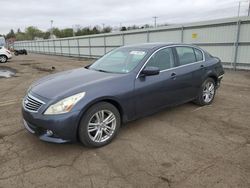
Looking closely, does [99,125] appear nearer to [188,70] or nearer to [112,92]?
[112,92]

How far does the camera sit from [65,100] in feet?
10.8

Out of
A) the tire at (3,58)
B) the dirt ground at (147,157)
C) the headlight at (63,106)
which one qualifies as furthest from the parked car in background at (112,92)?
the tire at (3,58)

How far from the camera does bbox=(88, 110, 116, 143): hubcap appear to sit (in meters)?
3.55

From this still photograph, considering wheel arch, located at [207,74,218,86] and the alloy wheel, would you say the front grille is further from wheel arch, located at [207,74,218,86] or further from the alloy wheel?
the alloy wheel

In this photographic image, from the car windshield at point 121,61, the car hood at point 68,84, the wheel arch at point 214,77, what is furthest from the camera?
the wheel arch at point 214,77

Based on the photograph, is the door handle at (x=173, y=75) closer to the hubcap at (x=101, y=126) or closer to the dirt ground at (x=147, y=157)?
the dirt ground at (x=147, y=157)

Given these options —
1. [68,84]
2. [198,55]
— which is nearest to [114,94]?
[68,84]

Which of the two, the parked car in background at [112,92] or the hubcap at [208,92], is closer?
the parked car in background at [112,92]

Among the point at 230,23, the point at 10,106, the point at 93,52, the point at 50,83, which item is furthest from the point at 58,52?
the point at 50,83

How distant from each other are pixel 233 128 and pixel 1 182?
395 centimetres

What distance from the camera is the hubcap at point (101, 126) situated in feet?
11.6

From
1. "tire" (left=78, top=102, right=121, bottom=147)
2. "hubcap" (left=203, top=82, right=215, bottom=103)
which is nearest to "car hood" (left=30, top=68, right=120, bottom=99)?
"tire" (left=78, top=102, right=121, bottom=147)

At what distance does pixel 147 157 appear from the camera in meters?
3.32

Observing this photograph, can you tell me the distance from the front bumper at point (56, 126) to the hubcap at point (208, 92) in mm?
3521
